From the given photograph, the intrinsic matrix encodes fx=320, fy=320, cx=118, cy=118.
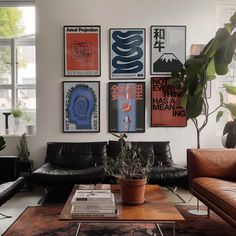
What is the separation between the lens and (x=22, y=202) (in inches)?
157

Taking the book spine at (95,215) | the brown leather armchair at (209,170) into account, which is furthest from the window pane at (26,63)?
the book spine at (95,215)

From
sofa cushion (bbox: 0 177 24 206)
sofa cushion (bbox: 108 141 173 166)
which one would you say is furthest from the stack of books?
sofa cushion (bbox: 108 141 173 166)

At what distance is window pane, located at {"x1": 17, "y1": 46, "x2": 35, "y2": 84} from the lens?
198 inches

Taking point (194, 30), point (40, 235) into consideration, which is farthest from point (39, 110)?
point (194, 30)

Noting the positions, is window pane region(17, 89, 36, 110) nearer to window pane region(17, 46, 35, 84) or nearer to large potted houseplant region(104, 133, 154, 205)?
window pane region(17, 46, 35, 84)

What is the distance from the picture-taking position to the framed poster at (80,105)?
4.77m

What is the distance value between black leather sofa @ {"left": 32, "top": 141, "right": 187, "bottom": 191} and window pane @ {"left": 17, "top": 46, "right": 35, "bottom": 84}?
1.16m

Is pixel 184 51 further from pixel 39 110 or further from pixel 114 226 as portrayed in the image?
pixel 114 226

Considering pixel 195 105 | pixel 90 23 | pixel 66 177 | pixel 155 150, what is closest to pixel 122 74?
pixel 90 23

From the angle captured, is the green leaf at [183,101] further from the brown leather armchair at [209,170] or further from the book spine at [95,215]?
the book spine at [95,215]

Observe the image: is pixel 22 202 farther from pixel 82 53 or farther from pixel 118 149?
pixel 82 53

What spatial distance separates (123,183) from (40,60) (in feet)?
9.47

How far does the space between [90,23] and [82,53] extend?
460 mm

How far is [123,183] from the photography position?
8.36 ft
